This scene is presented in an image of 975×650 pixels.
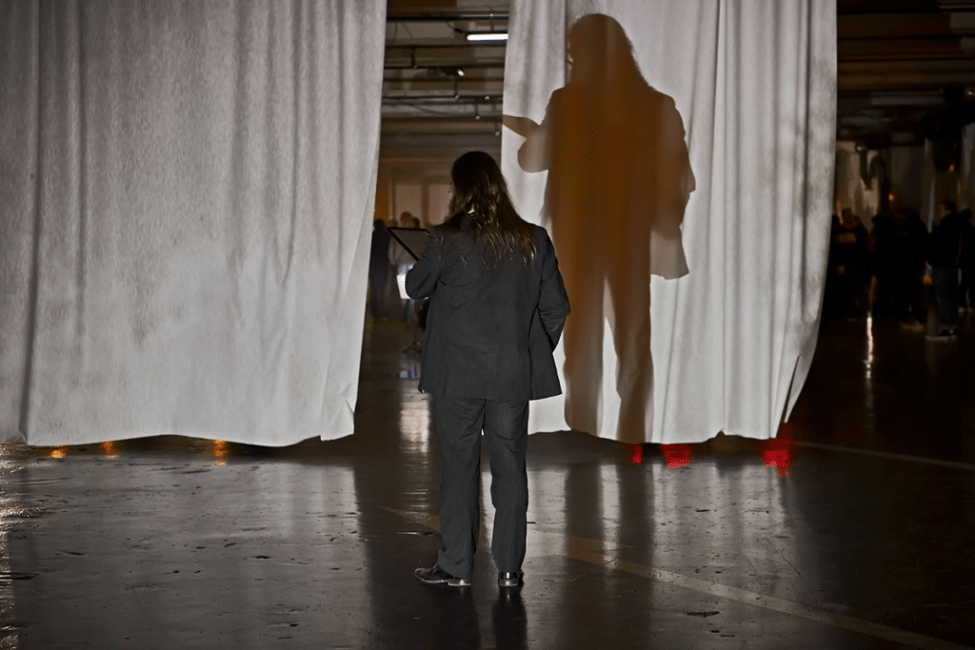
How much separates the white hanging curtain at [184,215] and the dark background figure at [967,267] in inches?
488

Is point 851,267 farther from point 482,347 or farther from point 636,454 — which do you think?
point 482,347

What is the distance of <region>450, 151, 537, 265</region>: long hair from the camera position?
3.37m

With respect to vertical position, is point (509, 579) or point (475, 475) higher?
point (475, 475)

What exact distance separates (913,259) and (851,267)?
67.6 inches

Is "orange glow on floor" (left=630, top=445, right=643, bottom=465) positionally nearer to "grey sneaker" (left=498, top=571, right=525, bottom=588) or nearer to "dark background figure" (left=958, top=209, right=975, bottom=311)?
"grey sneaker" (left=498, top=571, right=525, bottom=588)

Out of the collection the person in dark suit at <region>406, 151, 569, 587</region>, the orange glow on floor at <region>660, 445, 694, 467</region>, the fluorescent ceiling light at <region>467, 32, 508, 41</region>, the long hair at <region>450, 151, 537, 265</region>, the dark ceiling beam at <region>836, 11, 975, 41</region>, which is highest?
the dark ceiling beam at <region>836, 11, 975, 41</region>

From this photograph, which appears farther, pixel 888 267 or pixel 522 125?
pixel 888 267

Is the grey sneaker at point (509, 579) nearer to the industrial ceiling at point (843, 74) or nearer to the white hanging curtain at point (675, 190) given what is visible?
the white hanging curtain at point (675, 190)

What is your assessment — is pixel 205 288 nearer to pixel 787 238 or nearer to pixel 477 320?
pixel 477 320

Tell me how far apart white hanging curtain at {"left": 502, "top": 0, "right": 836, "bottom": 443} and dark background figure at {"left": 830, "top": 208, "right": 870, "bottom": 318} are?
11.2 m

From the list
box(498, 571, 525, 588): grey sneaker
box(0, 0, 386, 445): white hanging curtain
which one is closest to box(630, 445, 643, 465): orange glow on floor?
box(0, 0, 386, 445): white hanging curtain

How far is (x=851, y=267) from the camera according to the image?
53.3 feet

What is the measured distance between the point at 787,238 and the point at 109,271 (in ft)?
12.1

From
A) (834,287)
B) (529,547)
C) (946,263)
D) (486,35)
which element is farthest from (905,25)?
(529,547)
